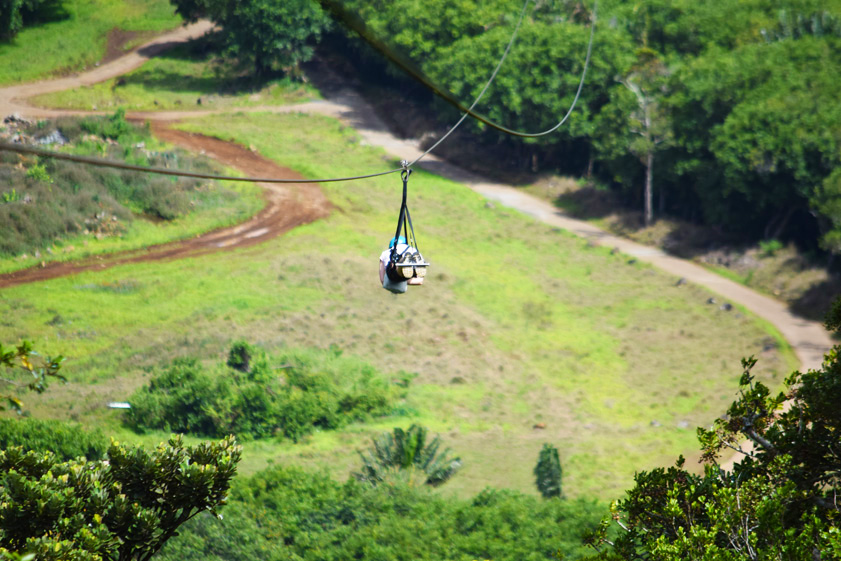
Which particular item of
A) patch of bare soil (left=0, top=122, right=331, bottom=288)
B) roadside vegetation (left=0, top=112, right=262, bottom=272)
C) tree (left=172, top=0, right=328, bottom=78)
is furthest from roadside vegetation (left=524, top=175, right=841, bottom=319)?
tree (left=172, top=0, right=328, bottom=78)

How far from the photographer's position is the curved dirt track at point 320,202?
116 ft

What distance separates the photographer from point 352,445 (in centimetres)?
2480

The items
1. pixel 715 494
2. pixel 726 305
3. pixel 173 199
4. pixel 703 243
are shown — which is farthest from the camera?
pixel 703 243

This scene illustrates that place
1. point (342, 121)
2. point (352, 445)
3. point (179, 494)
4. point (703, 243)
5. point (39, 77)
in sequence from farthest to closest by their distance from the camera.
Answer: point (342, 121) < point (39, 77) < point (703, 243) < point (352, 445) < point (179, 494)

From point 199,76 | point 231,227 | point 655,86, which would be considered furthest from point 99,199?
point 655,86

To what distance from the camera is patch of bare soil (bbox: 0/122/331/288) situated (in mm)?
34281

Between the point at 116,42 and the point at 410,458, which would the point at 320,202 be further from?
the point at 116,42

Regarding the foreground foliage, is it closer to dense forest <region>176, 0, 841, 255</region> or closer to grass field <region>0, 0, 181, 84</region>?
dense forest <region>176, 0, 841, 255</region>

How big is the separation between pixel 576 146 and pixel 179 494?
45.4m

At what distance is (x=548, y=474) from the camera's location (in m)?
22.8

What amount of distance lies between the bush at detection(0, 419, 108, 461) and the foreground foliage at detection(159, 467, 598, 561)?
150 inches

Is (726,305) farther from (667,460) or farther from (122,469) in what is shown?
(122,469)

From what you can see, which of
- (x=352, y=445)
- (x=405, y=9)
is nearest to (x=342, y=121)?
(x=405, y=9)

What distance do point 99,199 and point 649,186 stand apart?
2857 cm
